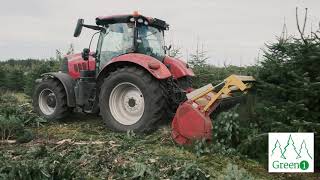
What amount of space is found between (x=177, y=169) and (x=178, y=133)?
1.65 meters

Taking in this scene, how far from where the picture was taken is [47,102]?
34.1 ft

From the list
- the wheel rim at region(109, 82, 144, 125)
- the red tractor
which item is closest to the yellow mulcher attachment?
the red tractor

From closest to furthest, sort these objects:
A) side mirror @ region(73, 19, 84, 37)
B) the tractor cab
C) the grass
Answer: the grass → the tractor cab → side mirror @ region(73, 19, 84, 37)

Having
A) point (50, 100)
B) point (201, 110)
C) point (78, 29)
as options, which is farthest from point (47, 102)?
point (201, 110)

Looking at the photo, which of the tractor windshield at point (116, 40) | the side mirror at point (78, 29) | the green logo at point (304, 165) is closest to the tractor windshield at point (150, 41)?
the tractor windshield at point (116, 40)

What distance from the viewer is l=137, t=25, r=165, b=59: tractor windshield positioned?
9.47 metres

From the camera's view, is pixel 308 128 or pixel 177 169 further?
pixel 308 128

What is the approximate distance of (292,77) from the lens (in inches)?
276

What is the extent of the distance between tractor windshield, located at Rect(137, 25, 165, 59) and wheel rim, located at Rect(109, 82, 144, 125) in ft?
3.30

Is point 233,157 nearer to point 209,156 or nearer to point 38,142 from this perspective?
point 209,156

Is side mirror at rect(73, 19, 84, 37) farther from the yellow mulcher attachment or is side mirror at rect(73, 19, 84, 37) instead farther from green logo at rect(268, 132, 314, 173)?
green logo at rect(268, 132, 314, 173)

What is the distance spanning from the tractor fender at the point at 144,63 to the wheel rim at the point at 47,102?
181 cm

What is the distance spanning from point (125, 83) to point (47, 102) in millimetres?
2585

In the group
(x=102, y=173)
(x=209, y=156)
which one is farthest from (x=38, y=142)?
(x=209, y=156)
